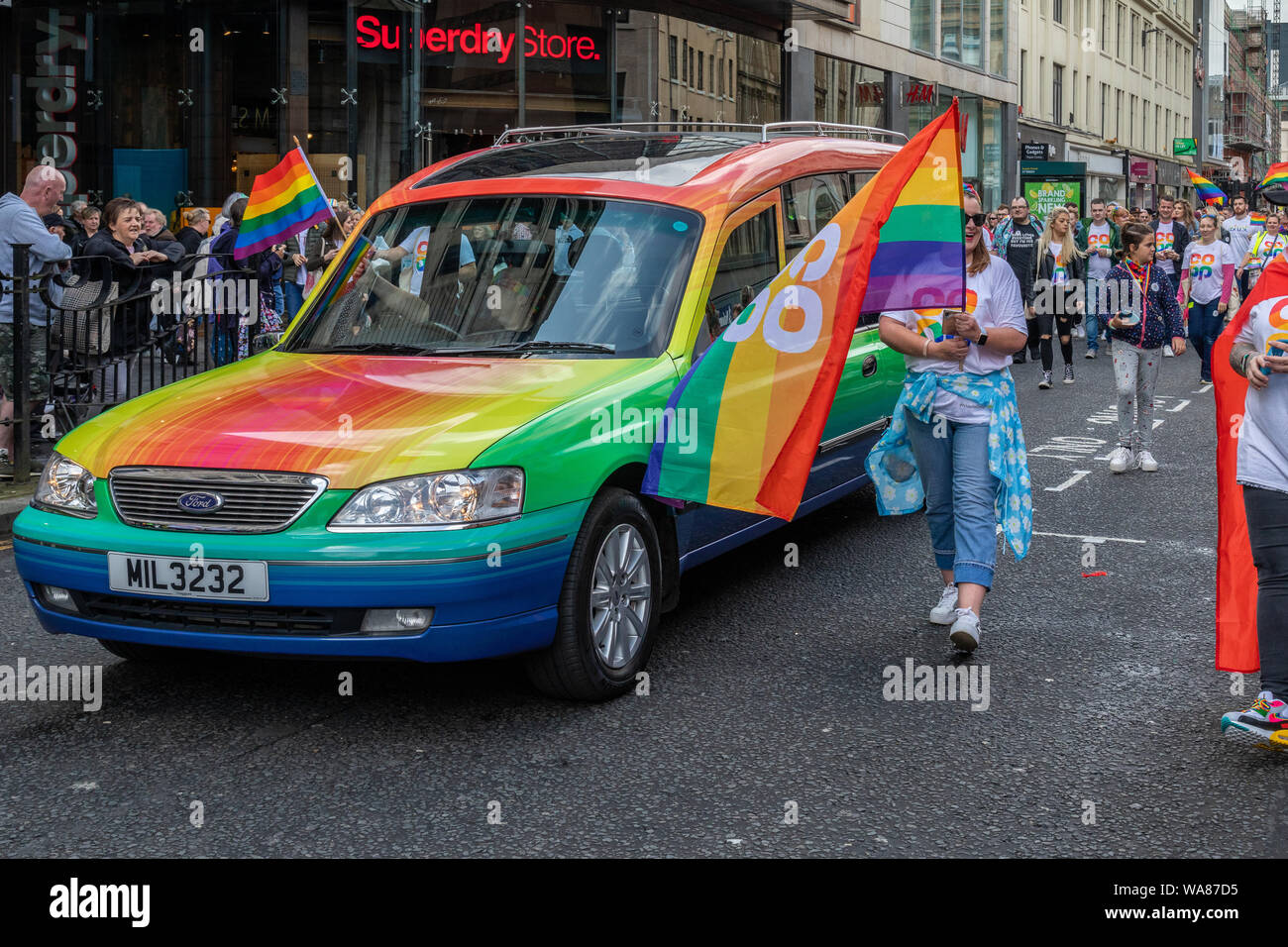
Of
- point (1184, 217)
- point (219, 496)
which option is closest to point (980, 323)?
point (219, 496)

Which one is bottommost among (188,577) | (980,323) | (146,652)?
(146,652)

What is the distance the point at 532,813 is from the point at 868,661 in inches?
78.4

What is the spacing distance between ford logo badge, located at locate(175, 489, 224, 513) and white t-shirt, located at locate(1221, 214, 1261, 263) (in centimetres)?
1636

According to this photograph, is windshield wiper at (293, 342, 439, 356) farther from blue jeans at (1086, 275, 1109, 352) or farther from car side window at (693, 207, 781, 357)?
blue jeans at (1086, 275, 1109, 352)

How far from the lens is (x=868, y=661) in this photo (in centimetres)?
587

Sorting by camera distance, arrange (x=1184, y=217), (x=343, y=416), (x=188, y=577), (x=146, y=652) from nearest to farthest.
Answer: (x=188, y=577) < (x=343, y=416) < (x=146, y=652) < (x=1184, y=217)

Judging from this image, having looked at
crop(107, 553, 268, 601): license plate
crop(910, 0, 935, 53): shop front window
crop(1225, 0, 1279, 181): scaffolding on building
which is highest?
crop(1225, 0, 1279, 181): scaffolding on building

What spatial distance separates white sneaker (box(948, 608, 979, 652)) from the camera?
576 centimetres

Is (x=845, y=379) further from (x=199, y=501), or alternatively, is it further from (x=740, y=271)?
(x=199, y=501)

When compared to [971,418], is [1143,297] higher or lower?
higher

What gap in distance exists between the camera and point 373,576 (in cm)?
463

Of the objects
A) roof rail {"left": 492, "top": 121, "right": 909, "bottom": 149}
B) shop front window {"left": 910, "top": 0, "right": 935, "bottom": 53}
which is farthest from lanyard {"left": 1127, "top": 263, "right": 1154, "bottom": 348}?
shop front window {"left": 910, "top": 0, "right": 935, "bottom": 53}

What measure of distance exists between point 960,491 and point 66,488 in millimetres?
3307

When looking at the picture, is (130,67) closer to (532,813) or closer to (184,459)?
(184,459)
